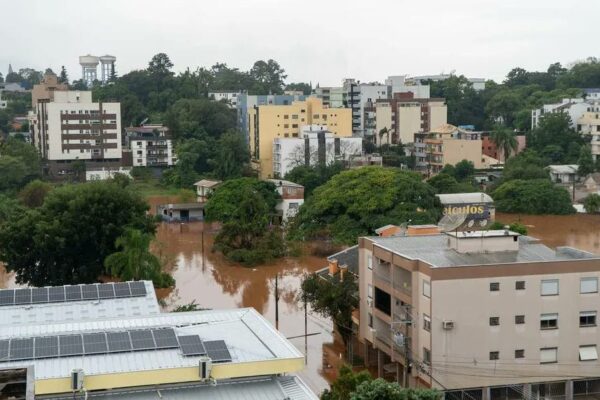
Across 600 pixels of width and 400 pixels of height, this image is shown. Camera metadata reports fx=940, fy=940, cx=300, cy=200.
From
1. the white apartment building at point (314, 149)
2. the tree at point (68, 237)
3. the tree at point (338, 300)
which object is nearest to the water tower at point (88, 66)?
the white apartment building at point (314, 149)

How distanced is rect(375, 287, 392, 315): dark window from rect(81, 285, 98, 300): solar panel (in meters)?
5.24

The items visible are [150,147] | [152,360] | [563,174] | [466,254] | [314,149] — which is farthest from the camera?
[150,147]

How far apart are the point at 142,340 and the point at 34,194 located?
100ft

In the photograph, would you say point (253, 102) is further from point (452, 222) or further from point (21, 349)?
point (21, 349)

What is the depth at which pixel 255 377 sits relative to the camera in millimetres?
11242

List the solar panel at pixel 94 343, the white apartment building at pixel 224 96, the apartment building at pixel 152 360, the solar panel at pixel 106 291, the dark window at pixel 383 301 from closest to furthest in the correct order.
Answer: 1. the apartment building at pixel 152 360
2. the solar panel at pixel 94 343
3. the solar panel at pixel 106 291
4. the dark window at pixel 383 301
5. the white apartment building at pixel 224 96

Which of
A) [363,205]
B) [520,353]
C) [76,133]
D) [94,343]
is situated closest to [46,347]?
[94,343]

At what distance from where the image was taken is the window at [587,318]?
15852 mm

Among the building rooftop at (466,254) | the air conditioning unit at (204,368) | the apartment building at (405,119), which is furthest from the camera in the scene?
the apartment building at (405,119)

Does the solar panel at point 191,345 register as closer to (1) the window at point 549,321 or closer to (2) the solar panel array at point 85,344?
(2) the solar panel array at point 85,344

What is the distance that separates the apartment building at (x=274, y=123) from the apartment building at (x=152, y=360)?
38.6m

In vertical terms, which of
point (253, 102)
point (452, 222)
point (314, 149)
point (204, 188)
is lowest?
point (204, 188)

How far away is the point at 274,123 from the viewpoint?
52.5m

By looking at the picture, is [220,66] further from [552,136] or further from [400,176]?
[400,176]
